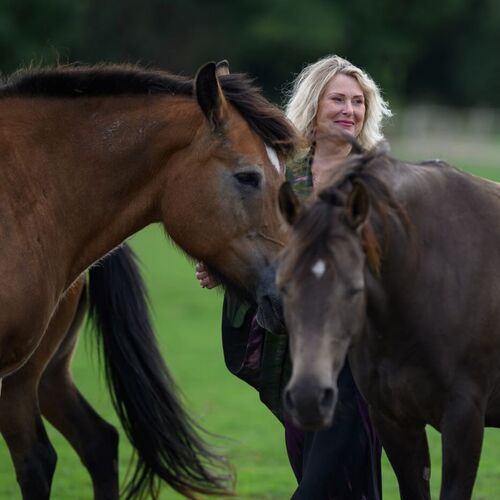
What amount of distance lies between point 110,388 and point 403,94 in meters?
45.2

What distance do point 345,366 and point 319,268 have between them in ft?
5.16

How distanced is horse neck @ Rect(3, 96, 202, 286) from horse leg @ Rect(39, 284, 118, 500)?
138 centimetres

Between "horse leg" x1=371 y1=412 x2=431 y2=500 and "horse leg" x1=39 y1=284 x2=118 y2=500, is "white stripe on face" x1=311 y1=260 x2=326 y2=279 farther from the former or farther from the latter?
"horse leg" x1=39 y1=284 x2=118 y2=500

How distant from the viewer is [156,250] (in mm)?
23656

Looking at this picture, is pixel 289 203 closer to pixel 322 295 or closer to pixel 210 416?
pixel 322 295

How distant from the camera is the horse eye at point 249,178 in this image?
15.6ft

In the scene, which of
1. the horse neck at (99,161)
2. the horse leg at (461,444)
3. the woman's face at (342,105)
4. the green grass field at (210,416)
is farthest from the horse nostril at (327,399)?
the green grass field at (210,416)

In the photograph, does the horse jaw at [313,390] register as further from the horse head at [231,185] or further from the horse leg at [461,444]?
the horse head at [231,185]

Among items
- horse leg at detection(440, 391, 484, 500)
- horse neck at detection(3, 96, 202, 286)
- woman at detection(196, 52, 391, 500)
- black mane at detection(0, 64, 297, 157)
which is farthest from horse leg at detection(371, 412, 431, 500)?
black mane at detection(0, 64, 297, 157)

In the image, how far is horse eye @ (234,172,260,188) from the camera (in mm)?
4750

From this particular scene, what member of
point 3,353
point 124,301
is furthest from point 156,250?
point 3,353

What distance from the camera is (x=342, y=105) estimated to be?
214 inches

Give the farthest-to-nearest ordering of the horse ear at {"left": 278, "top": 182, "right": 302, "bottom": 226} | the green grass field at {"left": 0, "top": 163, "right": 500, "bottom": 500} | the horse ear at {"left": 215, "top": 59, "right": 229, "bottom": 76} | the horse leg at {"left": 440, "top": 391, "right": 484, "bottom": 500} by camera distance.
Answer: the green grass field at {"left": 0, "top": 163, "right": 500, "bottom": 500} < the horse ear at {"left": 215, "top": 59, "right": 229, "bottom": 76} < the horse leg at {"left": 440, "top": 391, "right": 484, "bottom": 500} < the horse ear at {"left": 278, "top": 182, "right": 302, "bottom": 226}

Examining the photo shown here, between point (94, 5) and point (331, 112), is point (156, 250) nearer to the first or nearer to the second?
point (331, 112)
